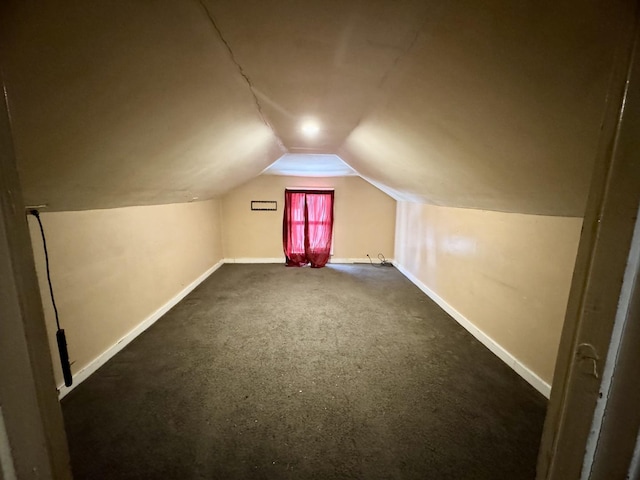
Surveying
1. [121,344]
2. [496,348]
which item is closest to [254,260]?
[121,344]

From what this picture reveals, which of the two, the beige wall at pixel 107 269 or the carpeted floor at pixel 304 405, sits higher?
the beige wall at pixel 107 269

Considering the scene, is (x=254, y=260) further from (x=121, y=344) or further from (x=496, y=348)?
(x=496, y=348)

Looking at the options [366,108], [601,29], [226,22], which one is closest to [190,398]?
[226,22]

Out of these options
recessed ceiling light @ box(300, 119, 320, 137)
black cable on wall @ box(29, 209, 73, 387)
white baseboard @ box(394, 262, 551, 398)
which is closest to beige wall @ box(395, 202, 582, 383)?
white baseboard @ box(394, 262, 551, 398)

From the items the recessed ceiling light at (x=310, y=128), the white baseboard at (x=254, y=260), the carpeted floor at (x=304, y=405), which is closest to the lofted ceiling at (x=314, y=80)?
the recessed ceiling light at (x=310, y=128)

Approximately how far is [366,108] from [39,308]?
1.76 metres

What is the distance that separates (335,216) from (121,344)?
13.2 ft

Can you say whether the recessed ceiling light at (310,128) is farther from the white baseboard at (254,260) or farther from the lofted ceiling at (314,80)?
the white baseboard at (254,260)

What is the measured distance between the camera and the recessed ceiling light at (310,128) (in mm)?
2103

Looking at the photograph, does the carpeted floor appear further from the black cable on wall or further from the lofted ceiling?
the lofted ceiling

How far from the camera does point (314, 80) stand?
136 cm

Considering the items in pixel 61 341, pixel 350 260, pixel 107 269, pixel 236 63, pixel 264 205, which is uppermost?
pixel 236 63

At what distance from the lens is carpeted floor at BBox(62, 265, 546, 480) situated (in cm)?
141

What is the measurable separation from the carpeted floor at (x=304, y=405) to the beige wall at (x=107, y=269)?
0.28 meters
